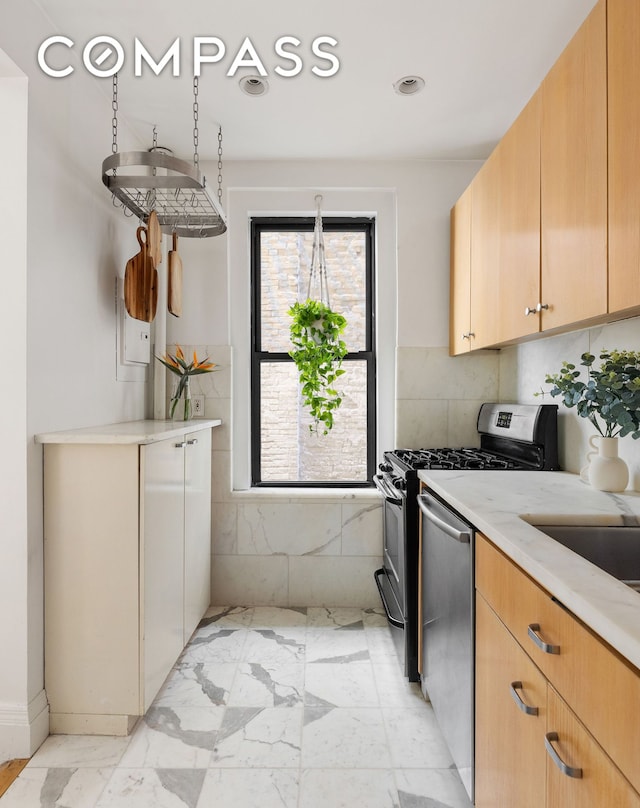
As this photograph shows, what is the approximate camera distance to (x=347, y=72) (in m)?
2.06

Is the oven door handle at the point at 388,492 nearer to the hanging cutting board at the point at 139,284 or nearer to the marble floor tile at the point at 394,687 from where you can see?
the marble floor tile at the point at 394,687

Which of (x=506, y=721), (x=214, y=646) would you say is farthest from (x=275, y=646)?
(x=506, y=721)

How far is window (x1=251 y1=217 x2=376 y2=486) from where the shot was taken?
3.03 meters

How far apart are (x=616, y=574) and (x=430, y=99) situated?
206 centimetres

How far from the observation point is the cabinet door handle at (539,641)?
90 cm

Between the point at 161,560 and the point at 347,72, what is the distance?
6.87ft

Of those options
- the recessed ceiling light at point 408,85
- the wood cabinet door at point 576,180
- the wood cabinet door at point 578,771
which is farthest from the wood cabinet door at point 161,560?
the recessed ceiling light at point 408,85

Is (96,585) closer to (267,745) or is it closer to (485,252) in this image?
(267,745)

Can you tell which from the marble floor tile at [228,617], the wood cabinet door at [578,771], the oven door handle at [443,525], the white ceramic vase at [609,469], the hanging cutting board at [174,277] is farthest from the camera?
the marble floor tile at [228,617]

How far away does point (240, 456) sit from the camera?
2943 millimetres

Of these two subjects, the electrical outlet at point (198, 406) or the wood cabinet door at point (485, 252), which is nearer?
the wood cabinet door at point (485, 252)

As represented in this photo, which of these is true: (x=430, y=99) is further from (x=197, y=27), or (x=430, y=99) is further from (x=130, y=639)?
(x=130, y=639)

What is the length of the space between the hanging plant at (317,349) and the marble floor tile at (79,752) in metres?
1.76

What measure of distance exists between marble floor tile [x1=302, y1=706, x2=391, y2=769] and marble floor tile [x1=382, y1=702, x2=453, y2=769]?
1.3 inches
